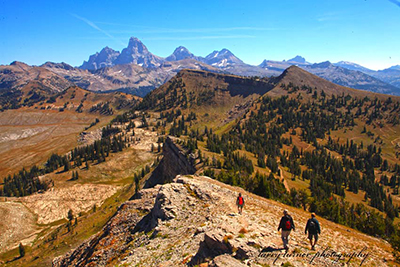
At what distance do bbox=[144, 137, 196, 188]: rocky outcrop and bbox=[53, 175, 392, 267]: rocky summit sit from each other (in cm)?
6464

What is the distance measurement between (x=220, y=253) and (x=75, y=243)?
3641 inches

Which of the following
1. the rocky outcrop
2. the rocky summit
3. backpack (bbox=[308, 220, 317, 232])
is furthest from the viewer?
the rocky outcrop

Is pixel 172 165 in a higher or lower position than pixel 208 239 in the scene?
lower

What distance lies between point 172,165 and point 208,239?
111 metres

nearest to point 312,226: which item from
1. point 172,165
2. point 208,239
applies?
point 208,239

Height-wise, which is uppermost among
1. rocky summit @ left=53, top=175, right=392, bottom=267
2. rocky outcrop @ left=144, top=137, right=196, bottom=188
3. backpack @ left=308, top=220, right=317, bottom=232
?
backpack @ left=308, top=220, right=317, bottom=232

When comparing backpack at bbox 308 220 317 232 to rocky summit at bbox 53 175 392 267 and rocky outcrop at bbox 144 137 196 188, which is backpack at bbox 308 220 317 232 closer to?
rocky summit at bbox 53 175 392 267

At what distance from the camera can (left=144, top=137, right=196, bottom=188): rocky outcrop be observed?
11756 cm

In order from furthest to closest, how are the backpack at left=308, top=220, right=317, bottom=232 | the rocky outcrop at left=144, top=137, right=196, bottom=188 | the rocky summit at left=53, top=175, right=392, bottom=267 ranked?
the rocky outcrop at left=144, top=137, right=196, bottom=188
the backpack at left=308, top=220, right=317, bottom=232
the rocky summit at left=53, top=175, right=392, bottom=267

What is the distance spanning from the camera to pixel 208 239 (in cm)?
→ 2305

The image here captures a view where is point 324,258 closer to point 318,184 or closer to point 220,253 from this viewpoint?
point 220,253

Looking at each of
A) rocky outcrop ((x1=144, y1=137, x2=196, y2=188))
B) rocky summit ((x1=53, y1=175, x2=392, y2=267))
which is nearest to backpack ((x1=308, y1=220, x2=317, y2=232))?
rocky summit ((x1=53, y1=175, x2=392, y2=267))

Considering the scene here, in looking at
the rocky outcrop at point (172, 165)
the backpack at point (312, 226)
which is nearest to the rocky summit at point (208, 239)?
the backpack at point (312, 226)

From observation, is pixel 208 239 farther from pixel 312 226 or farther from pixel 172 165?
pixel 172 165
